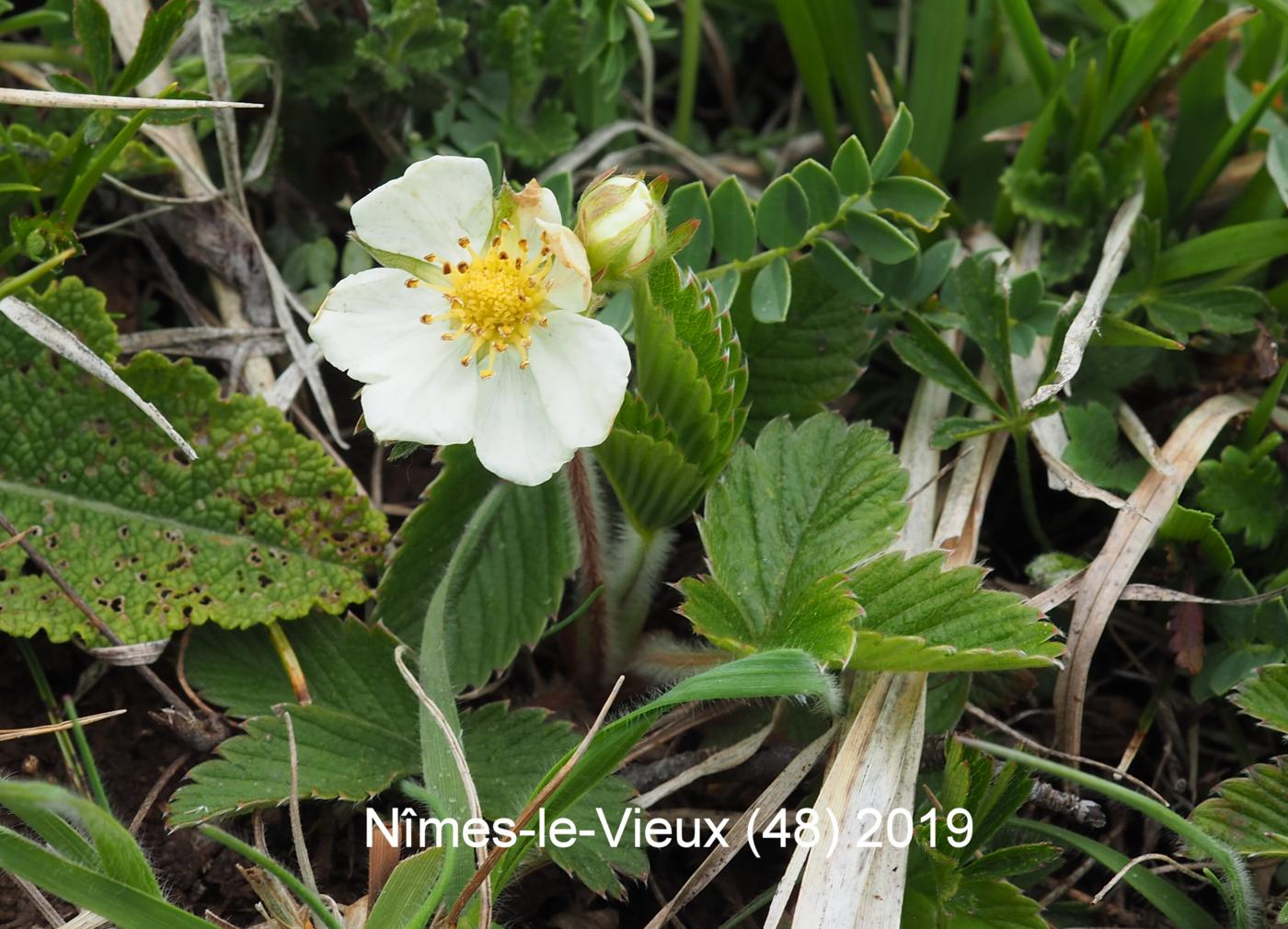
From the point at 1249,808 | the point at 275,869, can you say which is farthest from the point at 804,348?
the point at 275,869

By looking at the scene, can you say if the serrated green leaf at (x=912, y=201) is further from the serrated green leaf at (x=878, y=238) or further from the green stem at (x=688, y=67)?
the green stem at (x=688, y=67)

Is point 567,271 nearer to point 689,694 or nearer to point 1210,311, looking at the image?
point 689,694

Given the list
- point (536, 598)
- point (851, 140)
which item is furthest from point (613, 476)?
point (851, 140)

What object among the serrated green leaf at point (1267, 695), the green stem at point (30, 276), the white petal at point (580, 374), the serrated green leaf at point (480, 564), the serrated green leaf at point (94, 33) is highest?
the serrated green leaf at point (94, 33)

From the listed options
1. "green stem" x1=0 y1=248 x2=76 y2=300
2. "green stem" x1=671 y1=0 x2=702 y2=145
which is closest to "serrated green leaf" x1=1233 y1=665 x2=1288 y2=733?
"green stem" x1=671 y1=0 x2=702 y2=145

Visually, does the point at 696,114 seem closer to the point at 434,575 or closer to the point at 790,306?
the point at 790,306

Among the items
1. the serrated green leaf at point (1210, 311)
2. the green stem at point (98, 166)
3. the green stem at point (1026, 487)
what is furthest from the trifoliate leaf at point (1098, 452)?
the green stem at point (98, 166)

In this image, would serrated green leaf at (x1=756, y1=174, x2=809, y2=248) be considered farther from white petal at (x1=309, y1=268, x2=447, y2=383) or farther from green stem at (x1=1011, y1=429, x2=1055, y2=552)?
white petal at (x1=309, y1=268, x2=447, y2=383)
